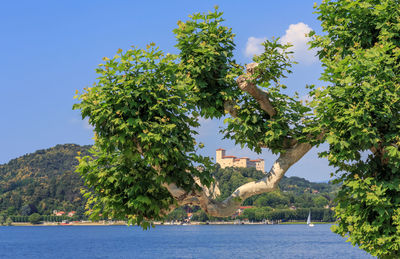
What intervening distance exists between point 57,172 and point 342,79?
18820cm

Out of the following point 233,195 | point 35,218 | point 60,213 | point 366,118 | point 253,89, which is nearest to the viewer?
point 366,118

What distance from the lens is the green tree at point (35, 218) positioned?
17540 cm

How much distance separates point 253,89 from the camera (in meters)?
10.1

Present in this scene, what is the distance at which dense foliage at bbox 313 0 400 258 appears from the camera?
29.5 feet

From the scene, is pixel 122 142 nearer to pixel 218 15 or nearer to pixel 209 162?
pixel 209 162

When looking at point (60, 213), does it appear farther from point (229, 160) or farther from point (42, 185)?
point (229, 160)

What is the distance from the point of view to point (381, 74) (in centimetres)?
916

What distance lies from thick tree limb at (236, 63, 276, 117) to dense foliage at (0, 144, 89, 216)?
150628mm

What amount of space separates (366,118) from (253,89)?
2.42 meters

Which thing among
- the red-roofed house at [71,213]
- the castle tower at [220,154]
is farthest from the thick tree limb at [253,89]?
the castle tower at [220,154]

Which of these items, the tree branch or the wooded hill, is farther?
the wooded hill

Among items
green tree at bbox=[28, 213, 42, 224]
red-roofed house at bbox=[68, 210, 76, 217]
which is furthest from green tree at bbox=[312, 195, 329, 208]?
green tree at bbox=[28, 213, 42, 224]

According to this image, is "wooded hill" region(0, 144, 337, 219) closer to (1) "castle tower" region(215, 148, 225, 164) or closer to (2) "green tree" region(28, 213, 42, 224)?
(2) "green tree" region(28, 213, 42, 224)

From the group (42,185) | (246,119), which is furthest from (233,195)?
(42,185)
